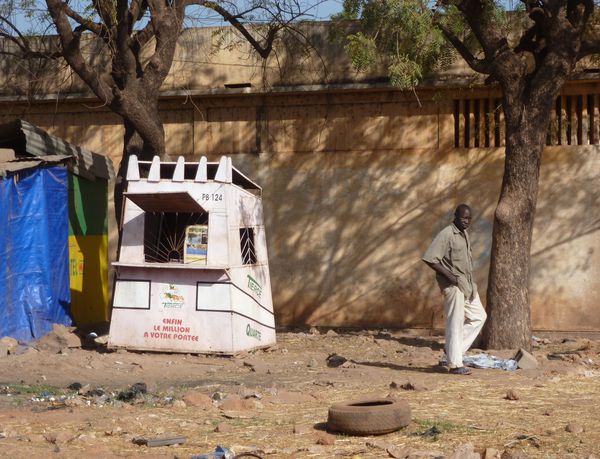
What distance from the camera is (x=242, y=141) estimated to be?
613 inches

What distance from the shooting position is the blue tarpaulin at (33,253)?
1203 cm

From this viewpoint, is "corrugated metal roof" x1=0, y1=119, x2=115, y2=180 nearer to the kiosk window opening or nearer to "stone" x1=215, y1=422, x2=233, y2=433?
the kiosk window opening

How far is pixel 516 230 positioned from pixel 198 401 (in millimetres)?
4955

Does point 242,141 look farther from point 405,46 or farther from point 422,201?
point 405,46

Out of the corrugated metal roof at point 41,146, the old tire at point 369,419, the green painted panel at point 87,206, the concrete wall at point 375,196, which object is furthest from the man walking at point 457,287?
the green painted panel at point 87,206

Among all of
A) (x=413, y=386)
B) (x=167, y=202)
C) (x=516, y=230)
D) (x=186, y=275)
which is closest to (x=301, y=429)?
(x=413, y=386)

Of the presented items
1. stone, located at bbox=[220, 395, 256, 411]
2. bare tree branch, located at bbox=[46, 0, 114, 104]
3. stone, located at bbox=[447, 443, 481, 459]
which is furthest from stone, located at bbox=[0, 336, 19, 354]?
stone, located at bbox=[447, 443, 481, 459]

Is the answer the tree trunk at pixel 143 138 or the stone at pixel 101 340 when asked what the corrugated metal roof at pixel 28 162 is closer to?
the tree trunk at pixel 143 138

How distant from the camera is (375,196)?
15117mm

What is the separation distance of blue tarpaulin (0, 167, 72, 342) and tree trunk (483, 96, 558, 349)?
5.48m

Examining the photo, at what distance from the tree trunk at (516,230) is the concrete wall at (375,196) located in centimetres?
266

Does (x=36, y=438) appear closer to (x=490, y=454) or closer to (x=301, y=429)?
(x=301, y=429)

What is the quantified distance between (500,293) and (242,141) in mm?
5439

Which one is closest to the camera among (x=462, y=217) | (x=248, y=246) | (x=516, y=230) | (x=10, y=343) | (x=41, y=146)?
(x=462, y=217)
